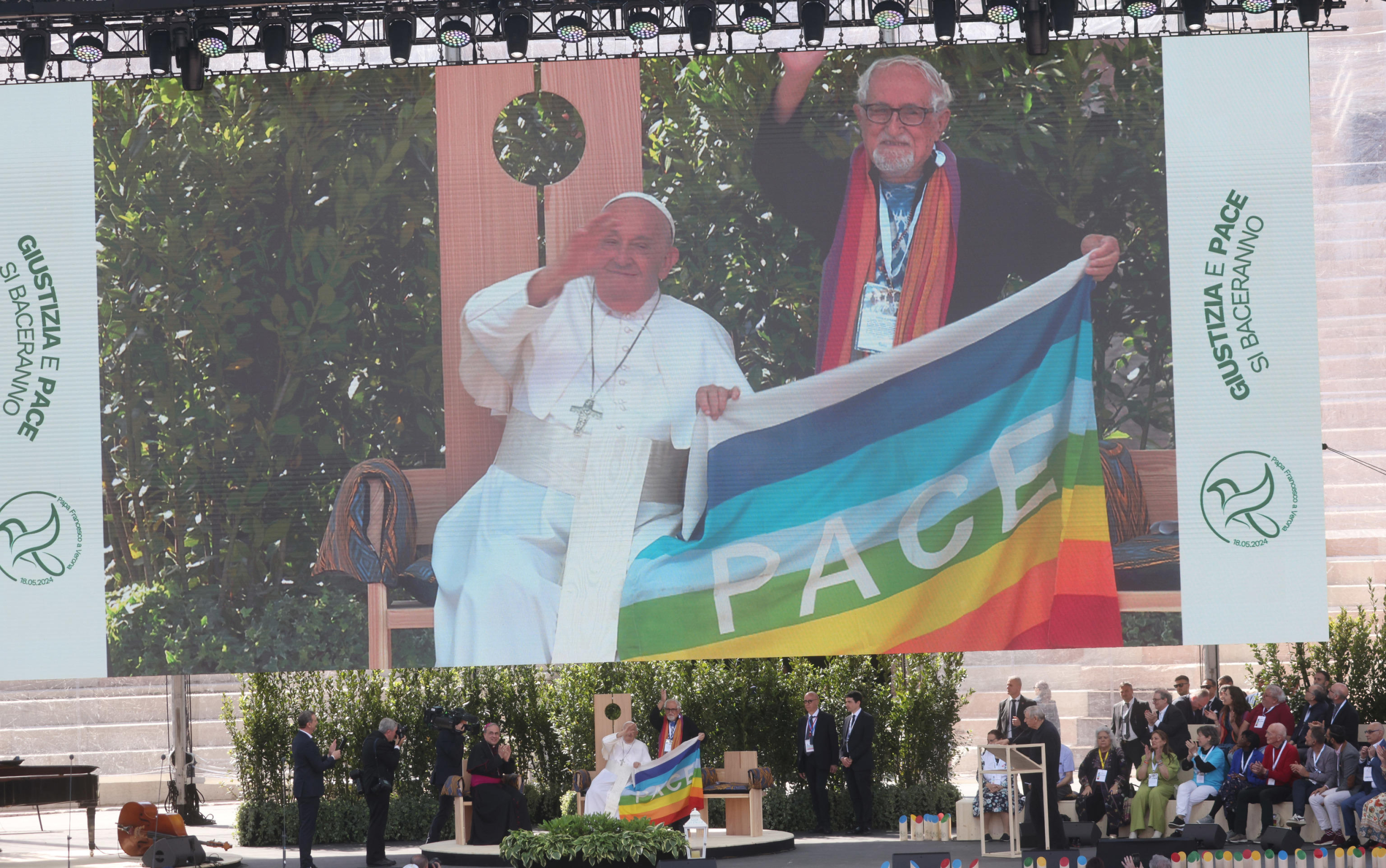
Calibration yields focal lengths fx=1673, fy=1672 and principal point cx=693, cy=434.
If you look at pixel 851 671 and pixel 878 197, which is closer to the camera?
pixel 878 197

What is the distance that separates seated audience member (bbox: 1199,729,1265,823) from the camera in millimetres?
12328

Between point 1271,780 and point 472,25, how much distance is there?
8.05 m

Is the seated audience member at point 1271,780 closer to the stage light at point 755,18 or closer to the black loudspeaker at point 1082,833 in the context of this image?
the black loudspeaker at point 1082,833

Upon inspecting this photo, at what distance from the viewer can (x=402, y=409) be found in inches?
500

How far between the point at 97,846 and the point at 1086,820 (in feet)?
26.6

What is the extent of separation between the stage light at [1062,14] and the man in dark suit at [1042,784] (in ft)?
16.4

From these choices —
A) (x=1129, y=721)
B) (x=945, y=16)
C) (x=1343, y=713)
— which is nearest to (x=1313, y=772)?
(x=1343, y=713)

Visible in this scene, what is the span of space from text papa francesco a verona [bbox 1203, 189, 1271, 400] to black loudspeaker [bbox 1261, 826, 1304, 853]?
337 cm

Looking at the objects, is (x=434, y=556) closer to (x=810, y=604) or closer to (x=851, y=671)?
(x=810, y=604)

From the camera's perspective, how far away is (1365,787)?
1162 cm

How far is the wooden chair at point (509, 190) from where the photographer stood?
1277cm

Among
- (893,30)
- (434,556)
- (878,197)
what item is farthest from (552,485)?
(893,30)

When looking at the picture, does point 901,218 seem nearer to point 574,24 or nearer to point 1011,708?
point 574,24

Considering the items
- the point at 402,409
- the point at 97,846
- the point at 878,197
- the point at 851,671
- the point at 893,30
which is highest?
the point at 893,30
